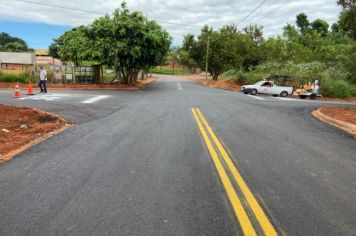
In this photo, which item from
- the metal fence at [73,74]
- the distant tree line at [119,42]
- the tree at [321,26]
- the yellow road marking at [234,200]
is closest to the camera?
the yellow road marking at [234,200]

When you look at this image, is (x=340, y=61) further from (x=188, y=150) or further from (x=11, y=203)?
(x=11, y=203)

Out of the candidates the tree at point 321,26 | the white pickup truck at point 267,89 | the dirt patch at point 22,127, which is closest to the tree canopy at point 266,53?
the white pickup truck at point 267,89

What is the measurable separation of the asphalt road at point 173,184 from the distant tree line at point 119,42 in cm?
2237

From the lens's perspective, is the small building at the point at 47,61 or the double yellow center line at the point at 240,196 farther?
the small building at the point at 47,61

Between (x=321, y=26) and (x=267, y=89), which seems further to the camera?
(x=321, y=26)

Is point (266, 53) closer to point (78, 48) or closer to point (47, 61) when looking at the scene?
point (78, 48)

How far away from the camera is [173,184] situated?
5.59 meters

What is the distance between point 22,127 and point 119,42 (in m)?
21.4

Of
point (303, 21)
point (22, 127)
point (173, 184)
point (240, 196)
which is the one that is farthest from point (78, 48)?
point (303, 21)

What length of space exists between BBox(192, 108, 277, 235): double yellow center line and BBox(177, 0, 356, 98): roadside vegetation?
12.2 meters

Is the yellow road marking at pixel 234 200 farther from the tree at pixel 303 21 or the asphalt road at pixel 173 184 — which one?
the tree at pixel 303 21

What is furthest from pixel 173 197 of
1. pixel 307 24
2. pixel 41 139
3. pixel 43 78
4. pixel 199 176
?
pixel 307 24

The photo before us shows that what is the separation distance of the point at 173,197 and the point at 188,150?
295 centimetres

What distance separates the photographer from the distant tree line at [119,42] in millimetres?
31672
